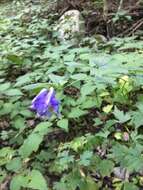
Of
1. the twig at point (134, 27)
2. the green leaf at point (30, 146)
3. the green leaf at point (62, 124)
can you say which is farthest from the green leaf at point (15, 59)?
the twig at point (134, 27)

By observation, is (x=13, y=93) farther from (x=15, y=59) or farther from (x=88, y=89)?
(x=15, y=59)

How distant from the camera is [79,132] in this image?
2717 millimetres

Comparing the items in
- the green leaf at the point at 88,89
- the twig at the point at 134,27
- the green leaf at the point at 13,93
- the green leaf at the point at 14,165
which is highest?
the green leaf at the point at 88,89

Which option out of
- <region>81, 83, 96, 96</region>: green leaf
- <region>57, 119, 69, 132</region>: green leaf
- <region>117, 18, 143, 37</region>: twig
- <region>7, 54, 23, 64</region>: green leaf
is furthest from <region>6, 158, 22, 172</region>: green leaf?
<region>117, 18, 143, 37</region>: twig

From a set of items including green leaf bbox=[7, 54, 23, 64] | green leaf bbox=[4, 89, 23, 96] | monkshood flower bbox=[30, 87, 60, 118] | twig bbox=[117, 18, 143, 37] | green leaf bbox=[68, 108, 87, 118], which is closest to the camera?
monkshood flower bbox=[30, 87, 60, 118]

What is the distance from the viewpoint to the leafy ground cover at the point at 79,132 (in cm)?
215

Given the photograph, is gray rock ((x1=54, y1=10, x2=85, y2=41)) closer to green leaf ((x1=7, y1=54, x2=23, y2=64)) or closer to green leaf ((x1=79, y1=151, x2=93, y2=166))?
green leaf ((x1=7, y1=54, x2=23, y2=64))

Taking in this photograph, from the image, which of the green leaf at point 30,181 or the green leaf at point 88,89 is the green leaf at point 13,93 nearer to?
the green leaf at point 88,89

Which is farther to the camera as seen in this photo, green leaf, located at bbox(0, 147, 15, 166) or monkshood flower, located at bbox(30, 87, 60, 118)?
green leaf, located at bbox(0, 147, 15, 166)

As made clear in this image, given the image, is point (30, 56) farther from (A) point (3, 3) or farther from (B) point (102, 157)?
(A) point (3, 3)

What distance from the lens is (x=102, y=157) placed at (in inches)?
95.7

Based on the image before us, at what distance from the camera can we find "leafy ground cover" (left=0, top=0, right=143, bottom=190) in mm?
2148

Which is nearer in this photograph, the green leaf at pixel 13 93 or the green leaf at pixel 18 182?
the green leaf at pixel 18 182

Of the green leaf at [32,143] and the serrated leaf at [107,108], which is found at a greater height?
the green leaf at [32,143]
